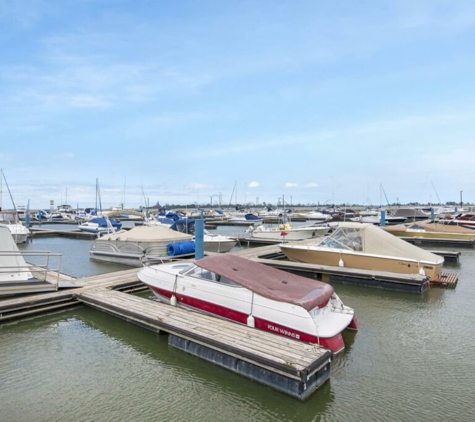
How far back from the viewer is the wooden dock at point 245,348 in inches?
221

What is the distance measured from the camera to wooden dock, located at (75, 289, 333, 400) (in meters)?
5.61

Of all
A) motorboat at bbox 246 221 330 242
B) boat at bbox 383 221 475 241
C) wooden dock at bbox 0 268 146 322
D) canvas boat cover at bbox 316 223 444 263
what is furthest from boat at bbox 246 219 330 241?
wooden dock at bbox 0 268 146 322

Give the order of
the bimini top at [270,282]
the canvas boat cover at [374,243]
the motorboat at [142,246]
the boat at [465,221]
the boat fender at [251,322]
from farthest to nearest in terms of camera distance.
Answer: the boat at [465,221]
the motorboat at [142,246]
the canvas boat cover at [374,243]
the boat fender at [251,322]
the bimini top at [270,282]

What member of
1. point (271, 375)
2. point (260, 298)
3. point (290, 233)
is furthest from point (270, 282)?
point (290, 233)

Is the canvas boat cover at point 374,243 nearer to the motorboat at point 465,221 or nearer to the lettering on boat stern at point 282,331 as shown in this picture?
the lettering on boat stern at point 282,331

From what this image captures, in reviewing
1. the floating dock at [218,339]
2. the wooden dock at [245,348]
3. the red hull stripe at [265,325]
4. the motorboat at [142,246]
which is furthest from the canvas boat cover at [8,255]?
the motorboat at [142,246]

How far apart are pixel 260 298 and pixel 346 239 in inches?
362

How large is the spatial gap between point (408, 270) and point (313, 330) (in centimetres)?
874

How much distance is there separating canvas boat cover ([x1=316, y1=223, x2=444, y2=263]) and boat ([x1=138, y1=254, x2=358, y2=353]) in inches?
268

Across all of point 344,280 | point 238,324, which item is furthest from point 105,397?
point 344,280

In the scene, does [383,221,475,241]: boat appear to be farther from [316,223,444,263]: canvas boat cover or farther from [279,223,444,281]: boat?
[279,223,444,281]: boat

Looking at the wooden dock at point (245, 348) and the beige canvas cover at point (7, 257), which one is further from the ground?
the beige canvas cover at point (7, 257)

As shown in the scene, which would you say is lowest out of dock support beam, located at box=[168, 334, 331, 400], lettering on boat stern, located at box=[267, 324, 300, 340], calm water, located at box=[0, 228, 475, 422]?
calm water, located at box=[0, 228, 475, 422]

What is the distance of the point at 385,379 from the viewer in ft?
20.6
